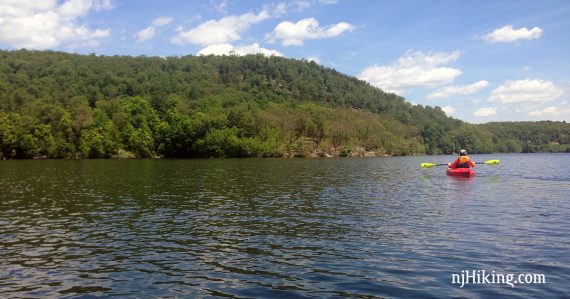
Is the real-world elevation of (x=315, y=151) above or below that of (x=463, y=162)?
above

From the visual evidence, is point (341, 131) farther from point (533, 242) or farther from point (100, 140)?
point (533, 242)

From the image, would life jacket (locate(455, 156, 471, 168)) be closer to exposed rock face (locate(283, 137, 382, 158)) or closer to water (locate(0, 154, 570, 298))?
water (locate(0, 154, 570, 298))

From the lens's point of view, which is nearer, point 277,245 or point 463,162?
point 277,245

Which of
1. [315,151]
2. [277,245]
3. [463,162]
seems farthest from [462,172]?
[315,151]

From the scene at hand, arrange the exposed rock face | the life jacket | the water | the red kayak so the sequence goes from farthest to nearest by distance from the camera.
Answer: the exposed rock face < the life jacket < the red kayak < the water

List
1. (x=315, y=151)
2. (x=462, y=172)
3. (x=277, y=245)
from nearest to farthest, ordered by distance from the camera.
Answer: (x=277, y=245) < (x=462, y=172) < (x=315, y=151)

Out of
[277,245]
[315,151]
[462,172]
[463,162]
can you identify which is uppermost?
[315,151]

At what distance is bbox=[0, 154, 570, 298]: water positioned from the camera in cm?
1470

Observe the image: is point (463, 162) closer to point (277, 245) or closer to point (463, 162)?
point (463, 162)

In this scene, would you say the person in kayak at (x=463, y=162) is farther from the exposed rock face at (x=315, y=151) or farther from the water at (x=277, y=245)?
the exposed rock face at (x=315, y=151)

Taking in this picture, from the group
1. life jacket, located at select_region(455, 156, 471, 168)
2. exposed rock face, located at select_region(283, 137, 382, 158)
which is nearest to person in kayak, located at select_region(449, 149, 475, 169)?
life jacket, located at select_region(455, 156, 471, 168)

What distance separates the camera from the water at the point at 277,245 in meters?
14.7

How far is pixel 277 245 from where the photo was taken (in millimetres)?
20469

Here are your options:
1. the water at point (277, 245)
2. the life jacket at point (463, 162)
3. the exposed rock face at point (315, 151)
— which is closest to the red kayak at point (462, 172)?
the life jacket at point (463, 162)
